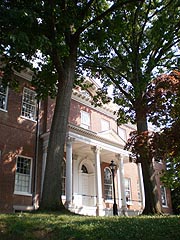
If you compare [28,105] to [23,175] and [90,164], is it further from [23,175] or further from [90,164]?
[90,164]

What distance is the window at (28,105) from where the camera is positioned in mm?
17844

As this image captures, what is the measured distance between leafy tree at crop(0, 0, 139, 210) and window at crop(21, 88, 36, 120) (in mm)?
4149

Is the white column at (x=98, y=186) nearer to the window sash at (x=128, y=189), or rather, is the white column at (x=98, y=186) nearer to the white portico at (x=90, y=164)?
the white portico at (x=90, y=164)

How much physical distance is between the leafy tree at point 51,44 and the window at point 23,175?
18.0 ft

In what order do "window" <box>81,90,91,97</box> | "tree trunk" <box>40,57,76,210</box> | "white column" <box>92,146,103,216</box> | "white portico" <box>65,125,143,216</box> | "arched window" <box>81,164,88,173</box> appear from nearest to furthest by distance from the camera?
"tree trunk" <box>40,57,76,210</box>, "white column" <box>92,146,103,216</box>, "white portico" <box>65,125,143,216</box>, "arched window" <box>81,164,88,173</box>, "window" <box>81,90,91,97</box>

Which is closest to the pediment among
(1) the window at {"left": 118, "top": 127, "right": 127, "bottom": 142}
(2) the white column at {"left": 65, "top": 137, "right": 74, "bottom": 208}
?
(2) the white column at {"left": 65, "top": 137, "right": 74, "bottom": 208}

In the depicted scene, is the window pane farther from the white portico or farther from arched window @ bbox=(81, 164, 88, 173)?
arched window @ bbox=(81, 164, 88, 173)

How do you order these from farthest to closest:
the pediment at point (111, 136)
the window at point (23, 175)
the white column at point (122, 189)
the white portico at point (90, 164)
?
the pediment at point (111, 136)
the white column at point (122, 189)
the white portico at point (90, 164)
the window at point (23, 175)

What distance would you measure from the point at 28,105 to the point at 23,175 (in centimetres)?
469

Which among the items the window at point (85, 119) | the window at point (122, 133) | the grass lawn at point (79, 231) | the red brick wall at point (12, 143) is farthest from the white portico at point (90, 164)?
the grass lawn at point (79, 231)

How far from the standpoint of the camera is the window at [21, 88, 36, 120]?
17.8 meters

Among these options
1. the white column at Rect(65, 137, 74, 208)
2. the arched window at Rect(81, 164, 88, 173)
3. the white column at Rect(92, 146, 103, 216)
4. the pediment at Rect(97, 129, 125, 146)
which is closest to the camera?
the white column at Rect(65, 137, 74, 208)

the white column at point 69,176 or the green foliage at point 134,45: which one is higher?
the green foliage at point 134,45

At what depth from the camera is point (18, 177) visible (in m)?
16.1
